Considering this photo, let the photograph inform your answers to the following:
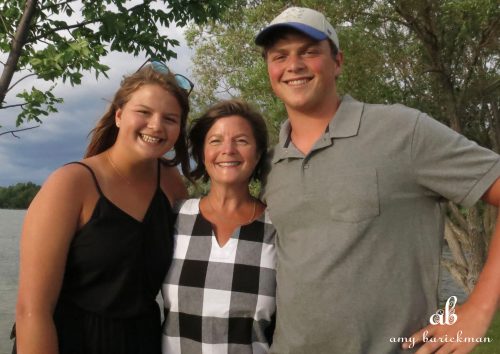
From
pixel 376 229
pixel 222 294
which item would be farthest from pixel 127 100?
pixel 376 229

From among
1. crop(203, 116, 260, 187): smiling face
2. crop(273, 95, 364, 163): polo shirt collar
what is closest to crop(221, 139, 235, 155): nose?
crop(203, 116, 260, 187): smiling face

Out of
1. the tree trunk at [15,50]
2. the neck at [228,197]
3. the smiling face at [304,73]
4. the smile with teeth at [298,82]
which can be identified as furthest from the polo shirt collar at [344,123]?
the tree trunk at [15,50]

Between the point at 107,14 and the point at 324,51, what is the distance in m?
3.29

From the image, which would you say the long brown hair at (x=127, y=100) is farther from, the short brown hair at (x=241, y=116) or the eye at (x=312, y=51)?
the eye at (x=312, y=51)

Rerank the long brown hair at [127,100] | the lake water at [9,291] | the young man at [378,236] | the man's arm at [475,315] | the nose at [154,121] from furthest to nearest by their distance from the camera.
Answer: the lake water at [9,291] < the long brown hair at [127,100] < the nose at [154,121] < the young man at [378,236] < the man's arm at [475,315]

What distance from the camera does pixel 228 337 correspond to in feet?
8.56

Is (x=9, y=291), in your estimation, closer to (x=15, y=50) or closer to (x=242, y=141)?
(x=15, y=50)

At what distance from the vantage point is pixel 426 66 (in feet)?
33.5

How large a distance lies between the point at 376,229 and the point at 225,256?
2.64 ft

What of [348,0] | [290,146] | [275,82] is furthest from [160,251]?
[348,0]

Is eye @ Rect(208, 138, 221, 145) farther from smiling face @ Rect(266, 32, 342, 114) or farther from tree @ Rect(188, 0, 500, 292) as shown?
tree @ Rect(188, 0, 500, 292)

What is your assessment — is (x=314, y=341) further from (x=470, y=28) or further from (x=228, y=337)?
(x=470, y=28)

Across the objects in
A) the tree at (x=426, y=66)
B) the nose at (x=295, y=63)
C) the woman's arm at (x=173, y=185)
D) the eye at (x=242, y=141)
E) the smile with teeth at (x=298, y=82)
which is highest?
the tree at (x=426, y=66)

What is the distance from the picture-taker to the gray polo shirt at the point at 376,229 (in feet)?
7.64
